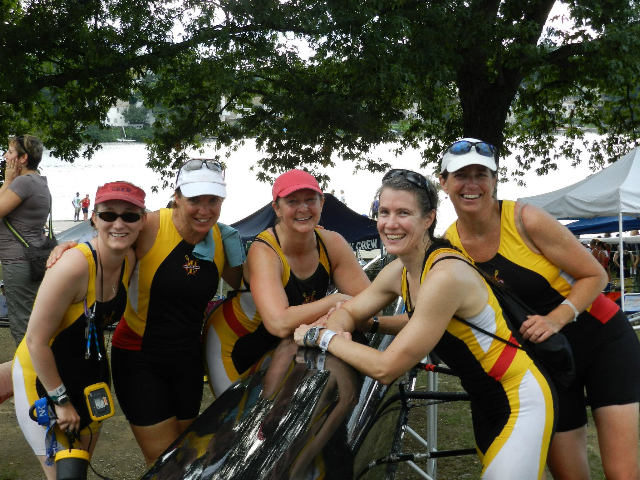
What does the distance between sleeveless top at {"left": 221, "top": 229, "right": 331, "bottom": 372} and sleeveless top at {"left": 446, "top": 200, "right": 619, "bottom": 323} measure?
0.76 metres

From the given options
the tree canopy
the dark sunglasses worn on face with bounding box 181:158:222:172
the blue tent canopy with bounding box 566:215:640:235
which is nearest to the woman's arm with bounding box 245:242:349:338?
the dark sunglasses worn on face with bounding box 181:158:222:172

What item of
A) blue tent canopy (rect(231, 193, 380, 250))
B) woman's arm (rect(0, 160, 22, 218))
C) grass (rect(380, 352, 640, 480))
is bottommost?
grass (rect(380, 352, 640, 480))

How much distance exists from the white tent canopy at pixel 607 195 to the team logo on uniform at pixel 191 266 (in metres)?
9.52

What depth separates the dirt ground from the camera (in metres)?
4.83

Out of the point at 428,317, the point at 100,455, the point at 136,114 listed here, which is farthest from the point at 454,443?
the point at 136,114

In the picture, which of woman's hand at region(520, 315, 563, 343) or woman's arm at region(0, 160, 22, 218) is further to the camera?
woman's arm at region(0, 160, 22, 218)

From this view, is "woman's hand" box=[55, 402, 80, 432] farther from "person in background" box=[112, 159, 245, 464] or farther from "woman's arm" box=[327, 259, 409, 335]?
"woman's arm" box=[327, 259, 409, 335]

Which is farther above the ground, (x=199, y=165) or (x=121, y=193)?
(x=199, y=165)

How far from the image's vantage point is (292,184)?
2934mm

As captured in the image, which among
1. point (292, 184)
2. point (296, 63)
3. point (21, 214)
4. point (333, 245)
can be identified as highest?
point (296, 63)

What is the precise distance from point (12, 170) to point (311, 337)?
3907mm

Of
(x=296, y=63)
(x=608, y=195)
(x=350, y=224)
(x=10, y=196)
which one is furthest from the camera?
(x=350, y=224)

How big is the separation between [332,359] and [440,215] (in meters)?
0.75

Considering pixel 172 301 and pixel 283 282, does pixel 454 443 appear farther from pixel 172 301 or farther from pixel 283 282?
pixel 172 301
